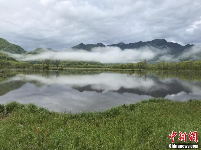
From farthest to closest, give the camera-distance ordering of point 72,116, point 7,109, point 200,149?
point 7,109
point 72,116
point 200,149

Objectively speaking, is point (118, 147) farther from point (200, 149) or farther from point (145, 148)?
point (200, 149)

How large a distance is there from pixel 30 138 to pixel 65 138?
2.41m

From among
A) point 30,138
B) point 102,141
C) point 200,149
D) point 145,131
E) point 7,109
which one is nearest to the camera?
point 200,149

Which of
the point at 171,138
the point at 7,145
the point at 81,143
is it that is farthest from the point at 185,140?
the point at 7,145

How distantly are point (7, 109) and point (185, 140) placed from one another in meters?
23.8

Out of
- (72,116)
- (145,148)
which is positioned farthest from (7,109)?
(145,148)

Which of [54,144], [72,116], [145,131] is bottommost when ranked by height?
[72,116]

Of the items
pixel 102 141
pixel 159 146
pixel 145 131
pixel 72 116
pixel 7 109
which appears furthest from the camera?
pixel 7 109

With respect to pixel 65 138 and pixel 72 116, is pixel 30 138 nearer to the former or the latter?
pixel 65 138

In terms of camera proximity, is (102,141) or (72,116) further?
(72,116)

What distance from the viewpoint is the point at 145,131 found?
10680 mm

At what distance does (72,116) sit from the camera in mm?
17953

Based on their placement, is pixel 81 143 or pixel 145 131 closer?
pixel 81 143

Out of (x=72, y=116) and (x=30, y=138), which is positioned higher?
(x=30, y=138)
